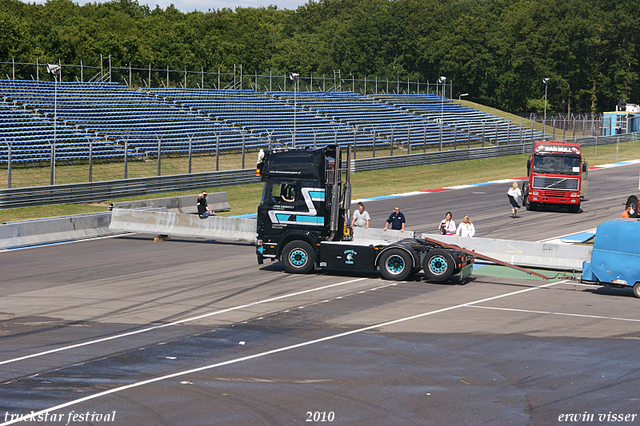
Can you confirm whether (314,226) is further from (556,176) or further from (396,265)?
(556,176)

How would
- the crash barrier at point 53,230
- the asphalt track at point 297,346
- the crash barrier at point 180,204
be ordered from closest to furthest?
the asphalt track at point 297,346
the crash barrier at point 53,230
the crash barrier at point 180,204


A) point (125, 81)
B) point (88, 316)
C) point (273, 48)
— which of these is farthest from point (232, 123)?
point (273, 48)

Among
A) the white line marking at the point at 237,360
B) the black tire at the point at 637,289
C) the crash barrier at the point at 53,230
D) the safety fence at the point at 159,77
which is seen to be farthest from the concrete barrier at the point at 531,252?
the safety fence at the point at 159,77

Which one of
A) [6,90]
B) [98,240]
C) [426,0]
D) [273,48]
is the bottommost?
[98,240]

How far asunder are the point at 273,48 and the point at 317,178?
331ft

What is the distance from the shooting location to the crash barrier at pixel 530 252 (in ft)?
65.1

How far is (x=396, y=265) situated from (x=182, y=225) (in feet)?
29.1

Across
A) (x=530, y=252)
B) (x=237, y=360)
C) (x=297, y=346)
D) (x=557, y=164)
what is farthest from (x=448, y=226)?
(x=237, y=360)

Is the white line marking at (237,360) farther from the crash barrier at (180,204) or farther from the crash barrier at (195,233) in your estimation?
the crash barrier at (180,204)

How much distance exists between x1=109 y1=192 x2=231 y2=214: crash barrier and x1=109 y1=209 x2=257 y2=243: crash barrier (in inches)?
82.5

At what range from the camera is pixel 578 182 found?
31312mm

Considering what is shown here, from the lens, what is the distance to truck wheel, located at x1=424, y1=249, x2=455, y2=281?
700 inches

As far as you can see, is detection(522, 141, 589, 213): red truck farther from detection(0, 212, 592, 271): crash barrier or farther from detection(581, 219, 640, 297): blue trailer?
detection(581, 219, 640, 297): blue trailer

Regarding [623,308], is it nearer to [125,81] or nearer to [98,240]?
[98,240]
